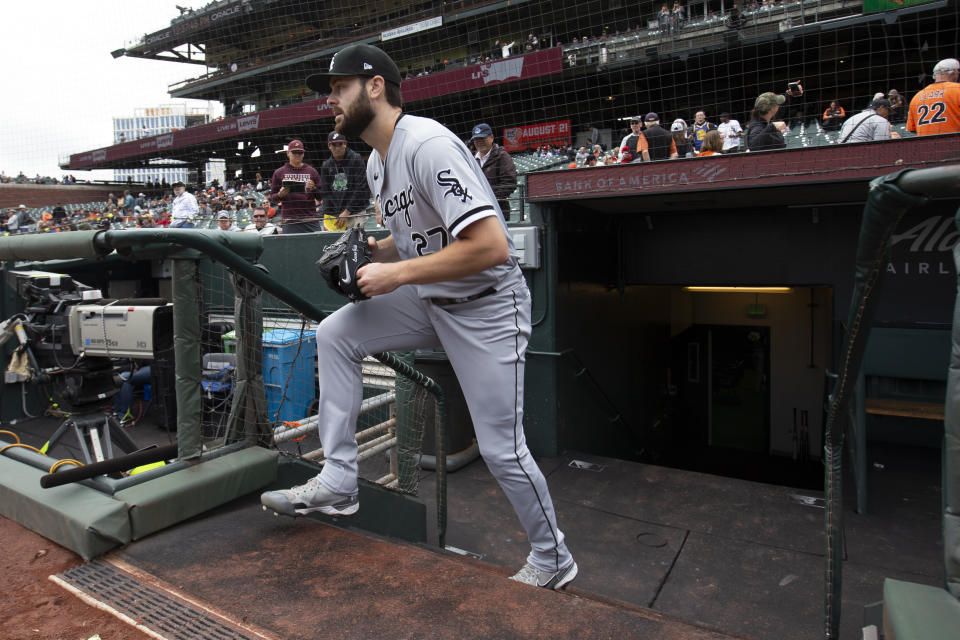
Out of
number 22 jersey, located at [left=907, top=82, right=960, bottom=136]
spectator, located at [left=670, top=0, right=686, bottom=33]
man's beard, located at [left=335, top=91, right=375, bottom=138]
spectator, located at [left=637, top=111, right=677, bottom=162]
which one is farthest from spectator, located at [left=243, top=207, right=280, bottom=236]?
spectator, located at [left=670, top=0, right=686, bottom=33]

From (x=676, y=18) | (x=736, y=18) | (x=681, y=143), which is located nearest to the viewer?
(x=681, y=143)

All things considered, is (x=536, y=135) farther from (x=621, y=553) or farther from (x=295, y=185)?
(x=621, y=553)

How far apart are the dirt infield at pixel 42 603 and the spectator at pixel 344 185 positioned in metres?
5.15

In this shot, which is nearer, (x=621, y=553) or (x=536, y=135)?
(x=621, y=553)

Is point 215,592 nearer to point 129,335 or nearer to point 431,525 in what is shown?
point 129,335

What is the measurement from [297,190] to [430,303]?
591 cm

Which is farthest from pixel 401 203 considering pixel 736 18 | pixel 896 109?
pixel 736 18

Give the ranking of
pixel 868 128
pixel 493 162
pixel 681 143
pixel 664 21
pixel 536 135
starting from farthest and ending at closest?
pixel 536 135 → pixel 664 21 → pixel 681 143 → pixel 493 162 → pixel 868 128

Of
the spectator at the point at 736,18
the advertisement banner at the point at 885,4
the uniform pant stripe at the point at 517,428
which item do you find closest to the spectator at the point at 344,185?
the uniform pant stripe at the point at 517,428

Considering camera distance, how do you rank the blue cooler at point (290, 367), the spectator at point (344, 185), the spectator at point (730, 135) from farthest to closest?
the spectator at point (730, 135)
the spectator at point (344, 185)
the blue cooler at point (290, 367)

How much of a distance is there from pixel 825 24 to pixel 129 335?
16004mm

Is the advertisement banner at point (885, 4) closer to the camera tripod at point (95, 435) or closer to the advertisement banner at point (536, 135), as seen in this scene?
the advertisement banner at point (536, 135)

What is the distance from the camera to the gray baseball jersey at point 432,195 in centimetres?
184

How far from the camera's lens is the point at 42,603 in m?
1.74
